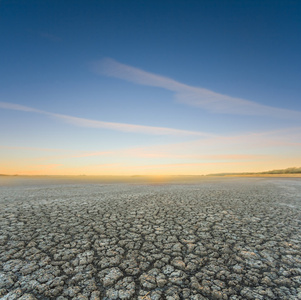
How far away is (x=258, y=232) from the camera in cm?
369

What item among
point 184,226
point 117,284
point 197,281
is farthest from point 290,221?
point 117,284

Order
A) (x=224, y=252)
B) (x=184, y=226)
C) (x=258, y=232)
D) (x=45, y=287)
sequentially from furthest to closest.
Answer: (x=184, y=226)
(x=258, y=232)
(x=224, y=252)
(x=45, y=287)

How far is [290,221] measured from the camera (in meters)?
4.50

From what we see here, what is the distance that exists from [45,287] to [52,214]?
3.42 metres

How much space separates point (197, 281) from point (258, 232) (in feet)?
7.39

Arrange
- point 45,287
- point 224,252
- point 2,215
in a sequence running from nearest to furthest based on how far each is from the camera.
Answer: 1. point 45,287
2. point 224,252
3. point 2,215

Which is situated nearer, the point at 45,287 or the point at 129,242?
the point at 45,287

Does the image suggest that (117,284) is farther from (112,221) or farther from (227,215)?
(227,215)

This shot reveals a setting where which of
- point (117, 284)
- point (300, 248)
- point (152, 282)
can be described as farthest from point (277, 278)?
point (117, 284)

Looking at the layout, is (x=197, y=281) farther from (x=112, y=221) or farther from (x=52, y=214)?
(x=52, y=214)

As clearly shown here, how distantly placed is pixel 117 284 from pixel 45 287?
75cm

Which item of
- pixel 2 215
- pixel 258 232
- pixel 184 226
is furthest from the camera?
pixel 2 215

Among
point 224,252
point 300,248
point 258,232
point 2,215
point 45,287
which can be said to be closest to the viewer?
point 45,287

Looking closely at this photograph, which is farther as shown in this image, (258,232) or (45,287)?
(258,232)
